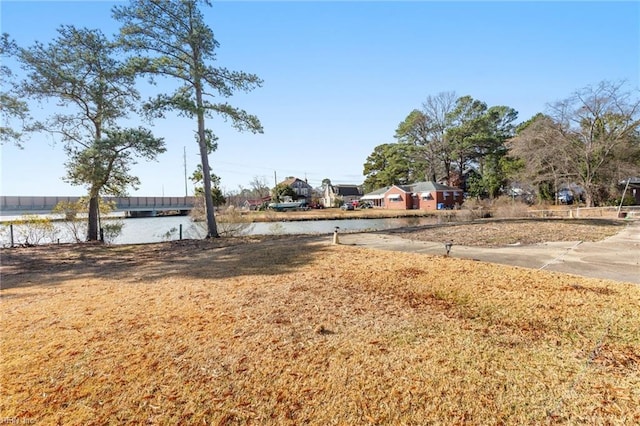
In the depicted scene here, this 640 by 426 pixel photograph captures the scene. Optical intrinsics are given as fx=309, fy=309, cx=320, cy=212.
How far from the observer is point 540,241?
9531 mm

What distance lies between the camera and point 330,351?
301 cm

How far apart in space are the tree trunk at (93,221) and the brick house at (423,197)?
34635 mm

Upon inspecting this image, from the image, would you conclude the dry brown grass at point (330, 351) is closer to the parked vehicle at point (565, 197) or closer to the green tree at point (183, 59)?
the green tree at point (183, 59)

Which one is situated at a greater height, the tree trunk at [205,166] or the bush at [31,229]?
the tree trunk at [205,166]

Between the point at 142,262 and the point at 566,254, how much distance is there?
35.3 ft

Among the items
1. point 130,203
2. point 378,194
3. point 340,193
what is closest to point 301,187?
point 340,193

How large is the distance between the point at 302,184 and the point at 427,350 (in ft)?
214

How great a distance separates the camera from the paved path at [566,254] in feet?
19.2

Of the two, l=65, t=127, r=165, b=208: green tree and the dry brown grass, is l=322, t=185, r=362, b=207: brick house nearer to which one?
l=65, t=127, r=165, b=208: green tree

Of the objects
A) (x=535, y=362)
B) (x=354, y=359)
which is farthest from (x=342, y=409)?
(x=535, y=362)

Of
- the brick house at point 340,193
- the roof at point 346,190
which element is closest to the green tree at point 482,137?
the brick house at point 340,193

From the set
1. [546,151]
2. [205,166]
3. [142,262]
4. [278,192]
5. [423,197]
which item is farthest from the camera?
[278,192]

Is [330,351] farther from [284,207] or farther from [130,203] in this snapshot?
[284,207]

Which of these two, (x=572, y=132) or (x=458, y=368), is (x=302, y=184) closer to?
(x=572, y=132)
